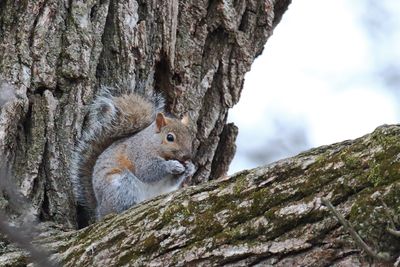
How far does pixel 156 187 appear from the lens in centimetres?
298

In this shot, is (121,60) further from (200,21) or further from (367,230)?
(367,230)

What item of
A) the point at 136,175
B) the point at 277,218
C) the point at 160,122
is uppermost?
the point at 160,122

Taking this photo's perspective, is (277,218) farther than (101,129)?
No

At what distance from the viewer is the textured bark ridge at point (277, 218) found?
1491 mm

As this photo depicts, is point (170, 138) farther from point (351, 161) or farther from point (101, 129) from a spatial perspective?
point (351, 161)

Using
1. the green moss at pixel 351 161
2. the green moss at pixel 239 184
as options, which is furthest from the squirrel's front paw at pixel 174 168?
the green moss at pixel 351 161

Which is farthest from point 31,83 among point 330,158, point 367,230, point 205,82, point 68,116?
point 367,230

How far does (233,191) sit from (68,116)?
3.53ft

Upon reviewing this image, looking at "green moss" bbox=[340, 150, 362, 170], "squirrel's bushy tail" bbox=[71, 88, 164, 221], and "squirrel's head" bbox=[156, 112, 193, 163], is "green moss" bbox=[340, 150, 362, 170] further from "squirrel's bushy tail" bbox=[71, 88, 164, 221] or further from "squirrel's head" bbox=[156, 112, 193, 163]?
"squirrel's head" bbox=[156, 112, 193, 163]

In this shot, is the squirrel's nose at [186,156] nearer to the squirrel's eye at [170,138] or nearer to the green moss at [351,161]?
the squirrel's eye at [170,138]

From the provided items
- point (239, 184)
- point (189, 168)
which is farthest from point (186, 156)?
point (239, 184)

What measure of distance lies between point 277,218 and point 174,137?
1.48 meters

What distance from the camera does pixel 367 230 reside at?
1472mm

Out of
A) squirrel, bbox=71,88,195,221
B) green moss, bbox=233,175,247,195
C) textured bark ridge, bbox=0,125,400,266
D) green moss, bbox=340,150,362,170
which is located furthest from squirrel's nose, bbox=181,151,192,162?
green moss, bbox=340,150,362,170
